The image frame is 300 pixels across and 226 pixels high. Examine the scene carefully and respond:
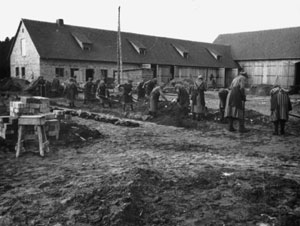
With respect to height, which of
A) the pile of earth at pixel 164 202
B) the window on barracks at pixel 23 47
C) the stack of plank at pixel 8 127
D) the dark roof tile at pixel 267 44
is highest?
the dark roof tile at pixel 267 44

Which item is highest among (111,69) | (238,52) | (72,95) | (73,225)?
(238,52)

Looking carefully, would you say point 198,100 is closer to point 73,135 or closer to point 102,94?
point 73,135

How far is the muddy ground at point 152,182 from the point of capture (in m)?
4.01

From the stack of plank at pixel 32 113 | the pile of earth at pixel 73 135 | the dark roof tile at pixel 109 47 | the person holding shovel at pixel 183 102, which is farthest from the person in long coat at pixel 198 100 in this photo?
the dark roof tile at pixel 109 47

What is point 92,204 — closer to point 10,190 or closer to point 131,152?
point 10,190

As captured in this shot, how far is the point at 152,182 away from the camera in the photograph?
507 centimetres

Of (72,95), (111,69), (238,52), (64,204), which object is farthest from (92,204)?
(238,52)

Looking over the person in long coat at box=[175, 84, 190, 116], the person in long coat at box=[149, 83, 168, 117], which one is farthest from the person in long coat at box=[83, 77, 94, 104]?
the person in long coat at box=[175, 84, 190, 116]

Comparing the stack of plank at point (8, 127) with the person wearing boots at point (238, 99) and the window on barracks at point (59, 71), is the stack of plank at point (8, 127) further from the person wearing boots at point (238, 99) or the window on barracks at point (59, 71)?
the window on barracks at point (59, 71)

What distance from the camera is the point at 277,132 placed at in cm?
1004

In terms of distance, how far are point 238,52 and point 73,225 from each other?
138 feet

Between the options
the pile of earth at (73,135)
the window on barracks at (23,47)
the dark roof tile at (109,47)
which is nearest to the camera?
the pile of earth at (73,135)

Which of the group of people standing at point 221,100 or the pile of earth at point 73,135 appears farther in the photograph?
the group of people standing at point 221,100

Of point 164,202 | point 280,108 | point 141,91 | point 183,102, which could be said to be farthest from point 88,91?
point 164,202
